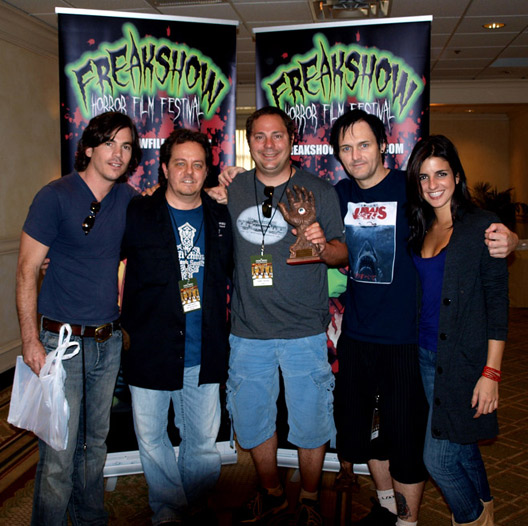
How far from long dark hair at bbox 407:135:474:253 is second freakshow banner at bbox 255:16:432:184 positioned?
85 centimetres

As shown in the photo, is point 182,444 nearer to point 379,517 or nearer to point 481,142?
point 379,517

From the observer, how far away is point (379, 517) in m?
2.47

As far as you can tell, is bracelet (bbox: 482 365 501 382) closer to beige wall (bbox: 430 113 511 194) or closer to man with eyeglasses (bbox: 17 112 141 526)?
man with eyeglasses (bbox: 17 112 141 526)

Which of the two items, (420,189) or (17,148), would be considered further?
(17,148)

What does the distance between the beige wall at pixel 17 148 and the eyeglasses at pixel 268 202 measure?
361 cm

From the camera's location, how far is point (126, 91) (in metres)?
2.92

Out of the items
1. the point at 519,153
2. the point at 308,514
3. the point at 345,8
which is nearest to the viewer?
the point at 308,514

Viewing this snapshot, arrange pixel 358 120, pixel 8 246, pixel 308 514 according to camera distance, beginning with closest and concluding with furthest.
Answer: pixel 358 120
pixel 308 514
pixel 8 246

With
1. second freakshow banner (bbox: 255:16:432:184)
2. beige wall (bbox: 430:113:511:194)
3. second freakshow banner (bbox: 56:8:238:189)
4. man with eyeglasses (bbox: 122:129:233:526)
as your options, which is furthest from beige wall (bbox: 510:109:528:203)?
man with eyeglasses (bbox: 122:129:233:526)

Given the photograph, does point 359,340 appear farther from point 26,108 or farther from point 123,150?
point 26,108

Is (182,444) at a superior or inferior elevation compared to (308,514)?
superior

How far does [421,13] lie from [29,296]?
16.9 ft

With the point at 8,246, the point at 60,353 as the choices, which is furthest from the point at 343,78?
the point at 8,246

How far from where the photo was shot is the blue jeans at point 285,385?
94.6 inches
